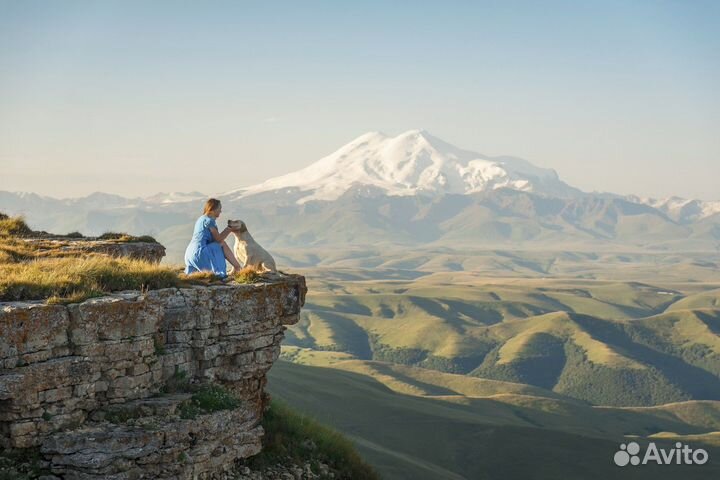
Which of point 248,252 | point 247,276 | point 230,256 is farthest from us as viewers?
point 248,252

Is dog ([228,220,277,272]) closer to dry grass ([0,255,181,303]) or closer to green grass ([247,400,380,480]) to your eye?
dry grass ([0,255,181,303])

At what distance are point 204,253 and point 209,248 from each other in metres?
0.22

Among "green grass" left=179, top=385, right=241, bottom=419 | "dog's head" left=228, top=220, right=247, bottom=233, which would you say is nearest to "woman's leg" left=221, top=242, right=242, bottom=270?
"dog's head" left=228, top=220, right=247, bottom=233

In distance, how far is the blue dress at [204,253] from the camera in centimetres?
2123

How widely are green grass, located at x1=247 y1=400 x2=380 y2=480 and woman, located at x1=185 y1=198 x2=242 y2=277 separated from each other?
4.31m

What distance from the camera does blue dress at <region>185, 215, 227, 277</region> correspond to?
21.2 m

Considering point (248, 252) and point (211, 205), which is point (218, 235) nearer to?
point (211, 205)

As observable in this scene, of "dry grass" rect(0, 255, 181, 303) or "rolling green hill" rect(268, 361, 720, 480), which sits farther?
"rolling green hill" rect(268, 361, 720, 480)

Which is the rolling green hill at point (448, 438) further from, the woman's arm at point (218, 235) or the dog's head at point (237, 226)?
the woman's arm at point (218, 235)

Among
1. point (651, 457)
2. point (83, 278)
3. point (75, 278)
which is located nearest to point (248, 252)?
point (83, 278)

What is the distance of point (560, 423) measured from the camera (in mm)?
122938

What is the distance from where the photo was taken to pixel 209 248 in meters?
21.4

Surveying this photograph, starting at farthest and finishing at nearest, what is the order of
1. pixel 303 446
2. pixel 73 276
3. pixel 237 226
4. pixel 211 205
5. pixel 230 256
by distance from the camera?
pixel 237 226 < pixel 211 205 < pixel 230 256 < pixel 303 446 < pixel 73 276

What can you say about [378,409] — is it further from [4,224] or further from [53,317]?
[53,317]
